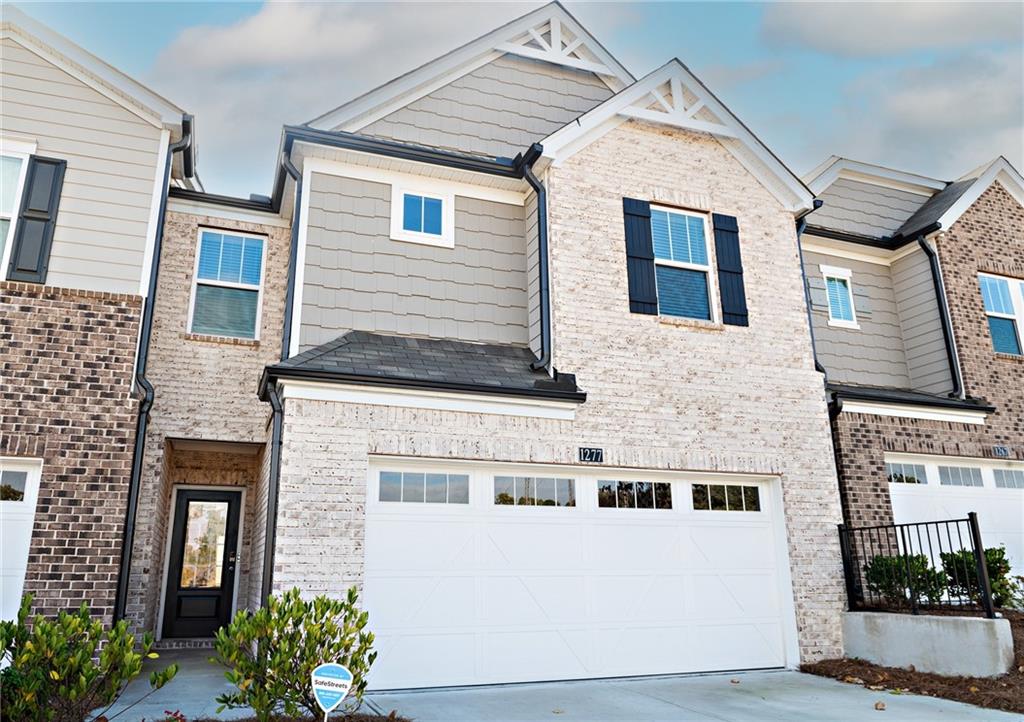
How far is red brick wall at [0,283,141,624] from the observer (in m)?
Answer: 7.49

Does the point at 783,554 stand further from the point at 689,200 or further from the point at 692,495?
the point at 689,200

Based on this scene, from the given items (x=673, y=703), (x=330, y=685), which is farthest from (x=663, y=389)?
(x=330, y=685)

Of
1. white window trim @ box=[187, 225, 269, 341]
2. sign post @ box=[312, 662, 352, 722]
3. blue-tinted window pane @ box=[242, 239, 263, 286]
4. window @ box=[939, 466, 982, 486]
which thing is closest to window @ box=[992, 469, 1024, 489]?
window @ box=[939, 466, 982, 486]

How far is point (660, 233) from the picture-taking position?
1030 cm

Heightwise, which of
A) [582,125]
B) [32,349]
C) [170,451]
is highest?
[582,125]

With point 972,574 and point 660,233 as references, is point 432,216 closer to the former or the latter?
point 660,233

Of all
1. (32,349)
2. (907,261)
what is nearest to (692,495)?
(907,261)

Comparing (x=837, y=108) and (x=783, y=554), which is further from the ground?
(x=837, y=108)

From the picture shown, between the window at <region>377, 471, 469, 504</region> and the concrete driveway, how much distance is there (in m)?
1.92

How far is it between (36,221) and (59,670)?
5598 mm

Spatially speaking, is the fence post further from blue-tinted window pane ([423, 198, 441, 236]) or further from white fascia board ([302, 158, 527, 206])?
blue-tinted window pane ([423, 198, 441, 236])

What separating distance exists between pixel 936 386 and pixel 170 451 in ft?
38.8

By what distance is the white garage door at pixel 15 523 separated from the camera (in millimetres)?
7406

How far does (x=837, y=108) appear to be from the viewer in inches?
619
